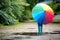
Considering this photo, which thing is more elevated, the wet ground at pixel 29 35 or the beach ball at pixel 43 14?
the beach ball at pixel 43 14

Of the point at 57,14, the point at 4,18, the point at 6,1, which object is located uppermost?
the point at 6,1

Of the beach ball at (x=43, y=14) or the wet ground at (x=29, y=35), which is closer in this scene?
the wet ground at (x=29, y=35)

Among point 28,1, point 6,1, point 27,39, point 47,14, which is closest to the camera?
point 27,39

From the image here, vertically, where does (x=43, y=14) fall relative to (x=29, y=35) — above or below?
above

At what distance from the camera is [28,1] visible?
27609 millimetres

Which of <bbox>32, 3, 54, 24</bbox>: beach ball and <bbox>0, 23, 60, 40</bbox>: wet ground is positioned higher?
<bbox>32, 3, 54, 24</bbox>: beach ball

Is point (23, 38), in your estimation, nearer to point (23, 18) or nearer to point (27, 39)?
point (27, 39)

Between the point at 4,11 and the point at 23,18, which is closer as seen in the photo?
the point at 4,11

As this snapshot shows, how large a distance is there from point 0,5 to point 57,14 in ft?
→ 40.5

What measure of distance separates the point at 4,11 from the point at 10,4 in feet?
2.58

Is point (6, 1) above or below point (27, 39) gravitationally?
above

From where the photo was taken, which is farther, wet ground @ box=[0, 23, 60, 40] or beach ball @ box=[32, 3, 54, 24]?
beach ball @ box=[32, 3, 54, 24]

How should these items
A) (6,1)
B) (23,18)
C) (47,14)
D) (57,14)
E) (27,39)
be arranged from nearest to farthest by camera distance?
(27,39)
(47,14)
(6,1)
(23,18)
(57,14)

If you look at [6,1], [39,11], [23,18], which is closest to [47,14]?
[39,11]
